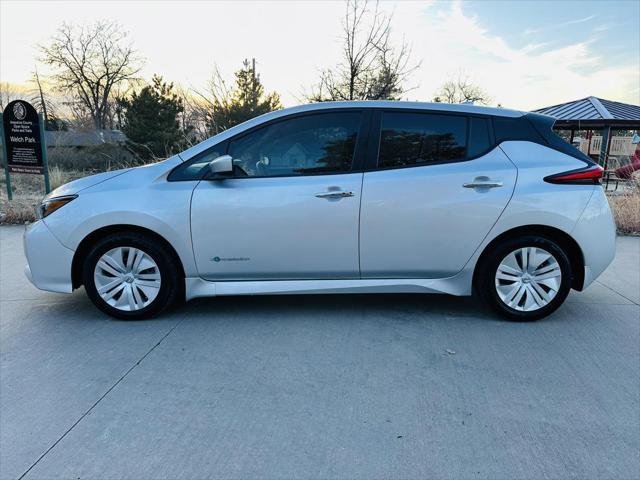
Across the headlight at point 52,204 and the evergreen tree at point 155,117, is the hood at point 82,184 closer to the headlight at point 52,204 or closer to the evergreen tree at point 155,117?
the headlight at point 52,204

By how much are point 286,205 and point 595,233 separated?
248cm

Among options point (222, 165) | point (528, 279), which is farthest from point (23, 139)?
point (528, 279)

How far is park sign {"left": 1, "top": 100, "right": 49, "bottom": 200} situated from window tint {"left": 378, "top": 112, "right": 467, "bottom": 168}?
848cm

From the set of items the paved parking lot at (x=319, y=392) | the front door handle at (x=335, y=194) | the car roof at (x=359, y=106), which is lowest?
the paved parking lot at (x=319, y=392)

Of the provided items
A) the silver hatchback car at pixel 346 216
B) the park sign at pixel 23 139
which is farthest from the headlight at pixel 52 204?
the park sign at pixel 23 139

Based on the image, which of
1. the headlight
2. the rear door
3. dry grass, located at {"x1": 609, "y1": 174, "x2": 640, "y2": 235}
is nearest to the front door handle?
the rear door

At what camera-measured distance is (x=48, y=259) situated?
3.83 metres

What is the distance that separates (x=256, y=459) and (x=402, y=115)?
2854 mm

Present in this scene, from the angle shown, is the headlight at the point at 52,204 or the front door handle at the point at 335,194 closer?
the front door handle at the point at 335,194

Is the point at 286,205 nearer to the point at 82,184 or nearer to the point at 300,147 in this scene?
the point at 300,147

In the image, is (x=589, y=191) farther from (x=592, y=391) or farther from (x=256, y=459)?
(x=256, y=459)

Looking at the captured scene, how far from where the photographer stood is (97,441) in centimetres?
Answer: 235

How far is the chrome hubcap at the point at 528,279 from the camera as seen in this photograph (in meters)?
3.80

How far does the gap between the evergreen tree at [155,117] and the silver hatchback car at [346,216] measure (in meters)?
20.6
